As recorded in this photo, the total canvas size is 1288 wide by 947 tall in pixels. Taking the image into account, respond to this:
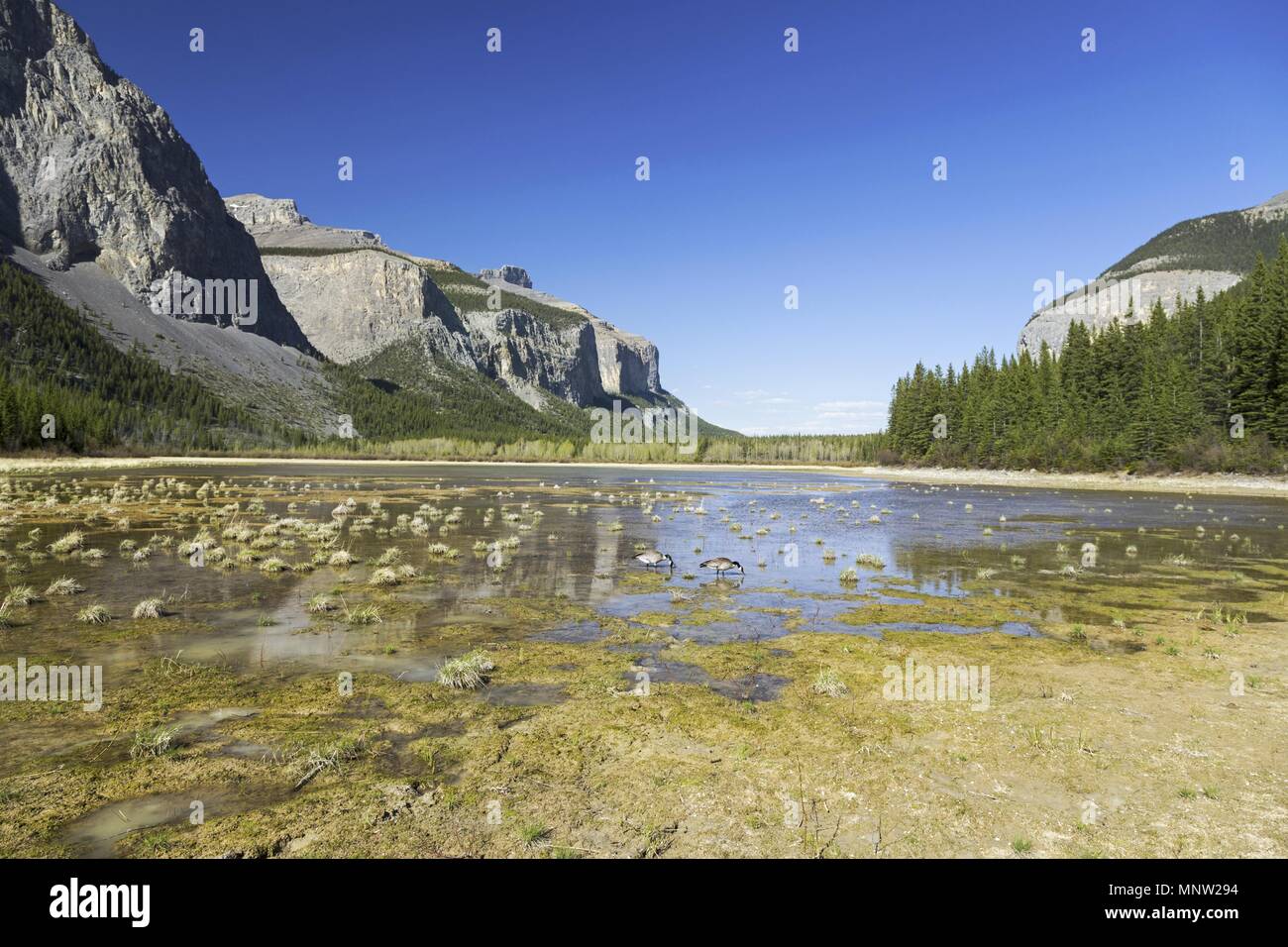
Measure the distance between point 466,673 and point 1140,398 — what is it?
10526 centimetres

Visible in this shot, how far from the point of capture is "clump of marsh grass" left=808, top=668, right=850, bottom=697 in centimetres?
1059

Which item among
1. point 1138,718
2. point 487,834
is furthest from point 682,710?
point 1138,718

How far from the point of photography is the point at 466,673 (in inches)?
430

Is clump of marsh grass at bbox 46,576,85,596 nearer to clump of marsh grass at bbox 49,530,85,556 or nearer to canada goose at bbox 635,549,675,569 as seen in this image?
clump of marsh grass at bbox 49,530,85,556

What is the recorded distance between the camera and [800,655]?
42.0 feet

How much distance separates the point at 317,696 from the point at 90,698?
3.35 meters

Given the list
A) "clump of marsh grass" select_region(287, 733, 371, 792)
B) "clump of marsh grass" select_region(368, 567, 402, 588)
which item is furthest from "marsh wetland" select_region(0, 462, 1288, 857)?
"clump of marsh grass" select_region(368, 567, 402, 588)

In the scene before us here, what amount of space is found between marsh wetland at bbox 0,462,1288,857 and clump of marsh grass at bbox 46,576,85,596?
105mm

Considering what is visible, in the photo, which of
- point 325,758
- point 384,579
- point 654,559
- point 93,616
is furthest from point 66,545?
point 325,758

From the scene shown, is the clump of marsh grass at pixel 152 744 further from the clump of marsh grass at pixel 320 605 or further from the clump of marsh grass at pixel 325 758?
the clump of marsh grass at pixel 320 605

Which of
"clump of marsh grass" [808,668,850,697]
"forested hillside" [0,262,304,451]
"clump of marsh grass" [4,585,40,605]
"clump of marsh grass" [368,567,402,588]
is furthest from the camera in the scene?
"forested hillside" [0,262,304,451]

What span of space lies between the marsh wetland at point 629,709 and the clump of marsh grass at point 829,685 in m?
0.07

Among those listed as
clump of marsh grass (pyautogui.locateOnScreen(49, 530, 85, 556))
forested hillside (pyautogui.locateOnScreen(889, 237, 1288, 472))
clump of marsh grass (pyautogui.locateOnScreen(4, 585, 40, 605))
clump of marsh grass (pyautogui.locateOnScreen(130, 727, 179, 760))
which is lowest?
clump of marsh grass (pyautogui.locateOnScreen(130, 727, 179, 760))
